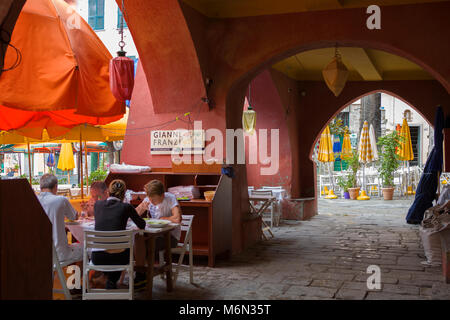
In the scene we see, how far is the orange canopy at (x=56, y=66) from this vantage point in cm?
491

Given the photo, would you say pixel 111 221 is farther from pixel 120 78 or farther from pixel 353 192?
pixel 353 192

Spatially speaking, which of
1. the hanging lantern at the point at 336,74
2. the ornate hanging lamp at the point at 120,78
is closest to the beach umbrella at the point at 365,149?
the hanging lantern at the point at 336,74

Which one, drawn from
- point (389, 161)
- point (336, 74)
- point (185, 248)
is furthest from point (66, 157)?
point (389, 161)

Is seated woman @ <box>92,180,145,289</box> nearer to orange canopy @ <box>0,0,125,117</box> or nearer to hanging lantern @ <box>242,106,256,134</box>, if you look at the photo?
orange canopy @ <box>0,0,125,117</box>

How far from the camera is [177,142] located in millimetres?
7309

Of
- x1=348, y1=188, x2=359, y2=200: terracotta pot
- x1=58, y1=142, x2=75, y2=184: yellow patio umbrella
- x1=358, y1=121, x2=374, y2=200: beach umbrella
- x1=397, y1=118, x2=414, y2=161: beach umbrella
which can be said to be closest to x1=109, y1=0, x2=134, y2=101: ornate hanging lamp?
x1=58, y1=142, x2=75, y2=184: yellow patio umbrella

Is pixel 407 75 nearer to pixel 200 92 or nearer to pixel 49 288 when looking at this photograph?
pixel 200 92

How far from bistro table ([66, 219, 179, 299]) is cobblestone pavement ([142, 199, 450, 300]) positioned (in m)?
0.29

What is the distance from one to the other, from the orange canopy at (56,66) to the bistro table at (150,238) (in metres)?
1.27

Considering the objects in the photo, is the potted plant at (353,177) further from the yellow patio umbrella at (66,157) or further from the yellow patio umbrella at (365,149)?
the yellow patio umbrella at (66,157)

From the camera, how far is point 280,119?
10891mm

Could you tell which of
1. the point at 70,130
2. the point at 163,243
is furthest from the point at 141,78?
the point at 163,243
